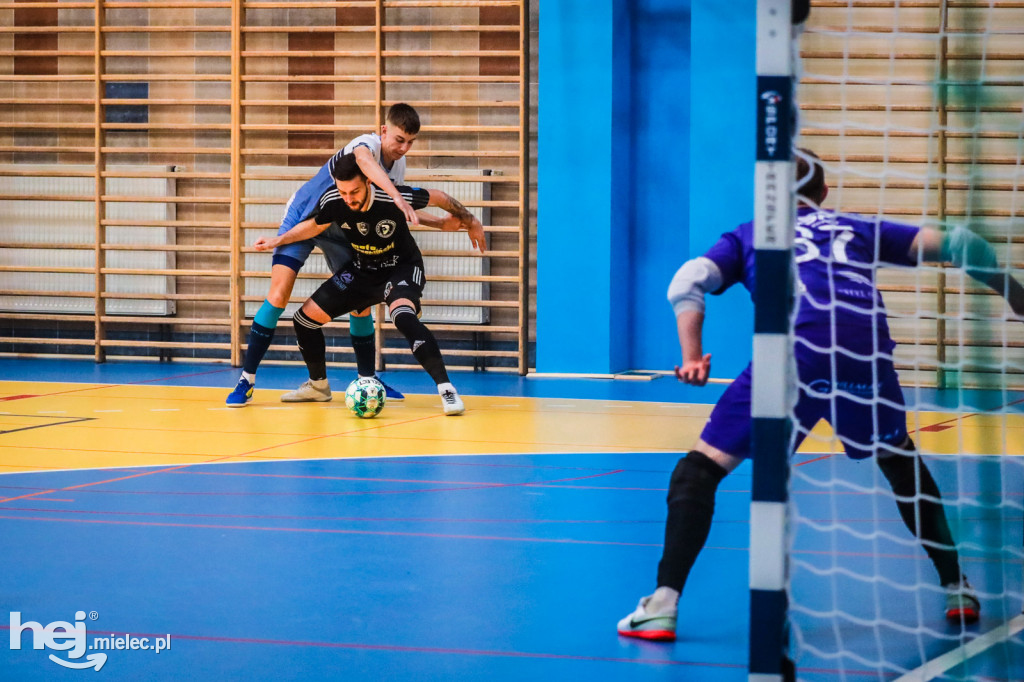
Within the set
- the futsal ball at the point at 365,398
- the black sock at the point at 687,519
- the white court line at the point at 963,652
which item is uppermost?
the black sock at the point at 687,519

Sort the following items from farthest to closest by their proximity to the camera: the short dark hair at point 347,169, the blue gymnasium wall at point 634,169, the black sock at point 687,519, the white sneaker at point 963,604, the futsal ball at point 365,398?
1. the blue gymnasium wall at point 634,169
2. the short dark hair at point 347,169
3. the futsal ball at point 365,398
4. the white sneaker at point 963,604
5. the black sock at point 687,519

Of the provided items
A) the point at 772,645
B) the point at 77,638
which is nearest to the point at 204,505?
the point at 77,638

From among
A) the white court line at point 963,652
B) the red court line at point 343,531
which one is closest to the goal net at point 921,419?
the white court line at point 963,652

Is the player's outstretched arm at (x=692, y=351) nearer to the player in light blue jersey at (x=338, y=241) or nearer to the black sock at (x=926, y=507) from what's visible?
the black sock at (x=926, y=507)

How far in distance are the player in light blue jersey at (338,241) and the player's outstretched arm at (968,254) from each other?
144 inches

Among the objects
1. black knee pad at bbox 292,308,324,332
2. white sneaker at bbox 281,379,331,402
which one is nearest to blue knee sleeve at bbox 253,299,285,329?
black knee pad at bbox 292,308,324,332

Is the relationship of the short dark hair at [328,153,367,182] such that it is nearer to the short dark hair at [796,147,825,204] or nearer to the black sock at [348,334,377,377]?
the black sock at [348,334,377,377]

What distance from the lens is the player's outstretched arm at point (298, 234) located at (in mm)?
6938

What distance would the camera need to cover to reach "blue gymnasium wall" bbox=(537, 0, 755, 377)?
8.58m

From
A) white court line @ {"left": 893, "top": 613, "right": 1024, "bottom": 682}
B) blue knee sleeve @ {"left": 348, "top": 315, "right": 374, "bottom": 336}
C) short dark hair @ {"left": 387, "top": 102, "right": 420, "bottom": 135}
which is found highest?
short dark hair @ {"left": 387, "top": 102, "right": 420, "bottom": 135}

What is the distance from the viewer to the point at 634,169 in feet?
30.2

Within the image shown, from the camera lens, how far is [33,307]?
10.0 metres

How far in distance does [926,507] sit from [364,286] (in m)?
4.27

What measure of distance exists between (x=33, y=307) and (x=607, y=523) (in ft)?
24.4
